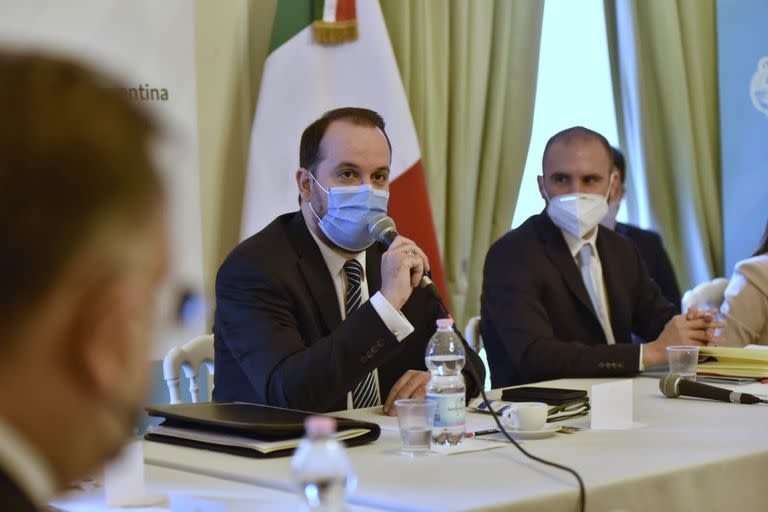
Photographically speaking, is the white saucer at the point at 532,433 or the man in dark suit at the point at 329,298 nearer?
the white saucer at the point at 532,433

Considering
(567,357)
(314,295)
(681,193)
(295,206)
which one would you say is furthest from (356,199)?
(681,193)

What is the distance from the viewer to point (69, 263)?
56 centimetres

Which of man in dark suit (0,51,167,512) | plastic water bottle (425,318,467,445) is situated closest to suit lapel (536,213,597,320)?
plastic water bottle (425,318,467,445)

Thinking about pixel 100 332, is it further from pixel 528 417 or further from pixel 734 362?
pixel 734 362

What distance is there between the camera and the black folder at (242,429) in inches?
76.0

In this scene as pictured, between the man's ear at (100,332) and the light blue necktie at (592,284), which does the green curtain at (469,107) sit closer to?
the light blue necktie at (592,284)

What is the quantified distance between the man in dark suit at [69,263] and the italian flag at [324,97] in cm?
328

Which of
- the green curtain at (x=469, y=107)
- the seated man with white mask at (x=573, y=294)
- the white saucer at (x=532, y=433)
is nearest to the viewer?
the white saucer at (x=532, y=433)

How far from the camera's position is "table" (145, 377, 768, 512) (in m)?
1.56

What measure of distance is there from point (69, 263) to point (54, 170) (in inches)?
2.0

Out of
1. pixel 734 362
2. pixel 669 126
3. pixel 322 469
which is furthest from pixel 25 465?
pixel 669 126

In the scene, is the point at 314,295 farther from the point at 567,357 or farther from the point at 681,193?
the point at 681,193

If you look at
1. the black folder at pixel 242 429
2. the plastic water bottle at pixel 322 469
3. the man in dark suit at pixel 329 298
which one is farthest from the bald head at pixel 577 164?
the plastic water bottle at pixel 322 469

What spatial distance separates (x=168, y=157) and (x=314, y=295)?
2.09 meters
